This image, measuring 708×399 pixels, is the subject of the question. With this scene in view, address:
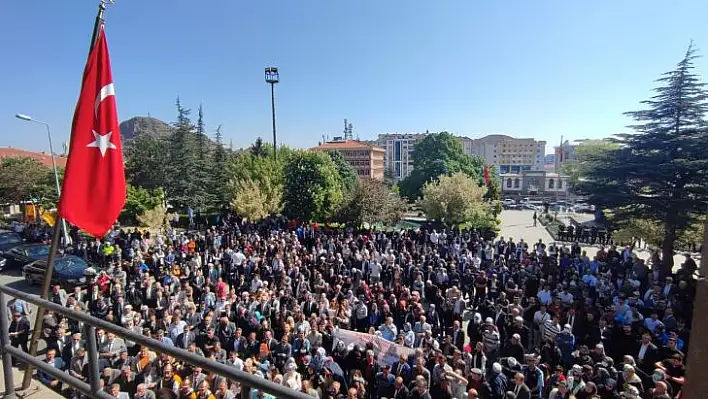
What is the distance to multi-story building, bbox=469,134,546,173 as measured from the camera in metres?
142

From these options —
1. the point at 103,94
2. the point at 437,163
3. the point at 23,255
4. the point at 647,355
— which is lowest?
the point at 647,355

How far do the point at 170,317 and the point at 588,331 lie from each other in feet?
32.4

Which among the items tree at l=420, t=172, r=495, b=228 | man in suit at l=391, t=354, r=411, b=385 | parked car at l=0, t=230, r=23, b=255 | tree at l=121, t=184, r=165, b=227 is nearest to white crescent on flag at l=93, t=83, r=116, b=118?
man in suit at l=391, t=354, r=411, b=385

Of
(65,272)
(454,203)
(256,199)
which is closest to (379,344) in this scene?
(65,272)

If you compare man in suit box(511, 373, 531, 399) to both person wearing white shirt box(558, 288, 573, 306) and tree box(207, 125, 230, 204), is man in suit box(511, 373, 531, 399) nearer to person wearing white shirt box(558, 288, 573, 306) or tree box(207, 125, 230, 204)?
person wearing white shirt box(558, 288, 573, 306)

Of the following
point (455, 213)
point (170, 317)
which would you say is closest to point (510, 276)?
point (170, 317)

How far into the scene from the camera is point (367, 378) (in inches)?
331

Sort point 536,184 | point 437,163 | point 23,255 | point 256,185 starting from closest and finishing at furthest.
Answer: point 23,255, point 256,185, point 437,163, point 536,184

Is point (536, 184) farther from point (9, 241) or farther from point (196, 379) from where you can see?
point (196, 379)

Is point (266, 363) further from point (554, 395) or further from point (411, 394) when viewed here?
point (554, 395)

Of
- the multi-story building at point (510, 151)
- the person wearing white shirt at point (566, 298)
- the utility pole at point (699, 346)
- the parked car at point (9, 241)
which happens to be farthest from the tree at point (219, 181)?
the multi-story building at point (510, 151)

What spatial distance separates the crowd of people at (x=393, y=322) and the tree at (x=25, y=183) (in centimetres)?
1891

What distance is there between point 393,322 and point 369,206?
18126 mm

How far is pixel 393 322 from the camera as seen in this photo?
10.9m
